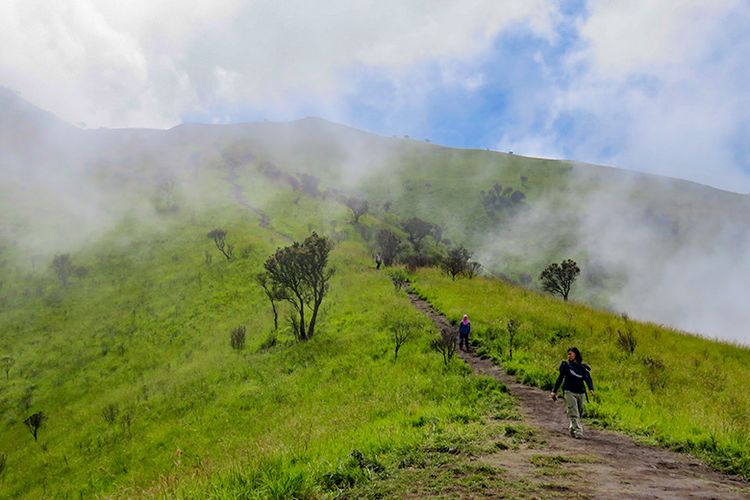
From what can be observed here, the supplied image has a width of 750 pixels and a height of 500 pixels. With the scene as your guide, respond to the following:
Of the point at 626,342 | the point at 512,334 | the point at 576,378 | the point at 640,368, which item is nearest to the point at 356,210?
the point at 512,334

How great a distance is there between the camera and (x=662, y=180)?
13888 centimetres

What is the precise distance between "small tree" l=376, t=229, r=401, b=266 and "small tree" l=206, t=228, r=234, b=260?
774 inches

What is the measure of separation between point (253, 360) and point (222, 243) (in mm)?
31228

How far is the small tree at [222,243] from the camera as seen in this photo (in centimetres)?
4951

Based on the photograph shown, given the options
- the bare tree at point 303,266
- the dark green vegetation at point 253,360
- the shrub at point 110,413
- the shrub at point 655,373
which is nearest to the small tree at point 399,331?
the dark green vegetation at point 253,360

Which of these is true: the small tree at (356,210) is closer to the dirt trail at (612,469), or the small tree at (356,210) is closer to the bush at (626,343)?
the bush at (626,343)

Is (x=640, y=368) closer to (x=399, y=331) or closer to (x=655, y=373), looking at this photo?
(x=655, y=373)

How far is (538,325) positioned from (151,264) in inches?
1955

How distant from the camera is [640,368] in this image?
15.6 m

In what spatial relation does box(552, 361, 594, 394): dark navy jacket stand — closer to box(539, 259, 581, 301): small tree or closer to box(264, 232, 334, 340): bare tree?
box(264, 232, 334, 340): bare tree

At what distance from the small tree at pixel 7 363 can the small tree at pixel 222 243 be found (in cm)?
2150

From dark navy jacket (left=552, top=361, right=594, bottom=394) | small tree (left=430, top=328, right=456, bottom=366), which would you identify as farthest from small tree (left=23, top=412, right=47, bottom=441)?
dark navy jacket (left=552, top=361, right=594, bottom=394)

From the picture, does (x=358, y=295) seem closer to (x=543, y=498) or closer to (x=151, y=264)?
(x=543, y=498)

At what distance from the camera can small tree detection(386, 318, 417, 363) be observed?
19469 mm
